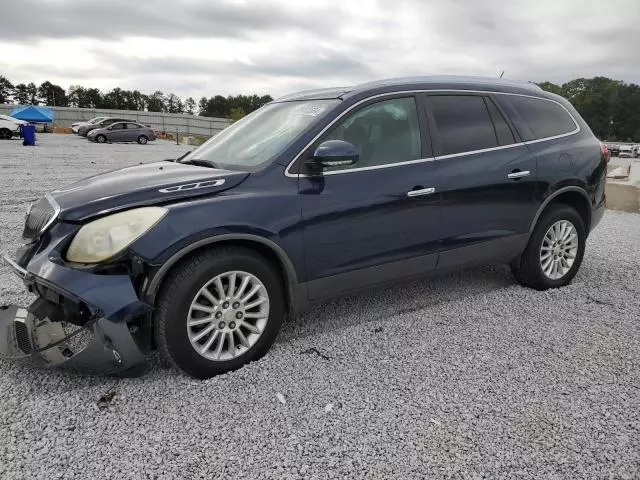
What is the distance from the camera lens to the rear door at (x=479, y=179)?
400cm

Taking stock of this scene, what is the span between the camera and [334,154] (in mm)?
3285

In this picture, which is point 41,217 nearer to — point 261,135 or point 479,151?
point 261,135

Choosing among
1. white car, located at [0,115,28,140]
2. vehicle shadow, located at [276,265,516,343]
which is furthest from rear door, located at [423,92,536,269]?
white car, located at [0,115,28,140]

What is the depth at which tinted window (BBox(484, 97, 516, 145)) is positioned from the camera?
437 centimetres

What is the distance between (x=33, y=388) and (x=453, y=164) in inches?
126

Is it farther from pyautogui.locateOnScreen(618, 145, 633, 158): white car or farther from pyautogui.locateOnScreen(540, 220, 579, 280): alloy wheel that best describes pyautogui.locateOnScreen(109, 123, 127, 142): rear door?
pyautogui.locateOnScreen(618, 145, 633, 158): white car

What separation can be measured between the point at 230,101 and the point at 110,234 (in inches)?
4266

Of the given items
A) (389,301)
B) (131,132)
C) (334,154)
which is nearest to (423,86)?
(334,154)

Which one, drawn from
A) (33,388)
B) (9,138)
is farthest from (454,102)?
(9,138)

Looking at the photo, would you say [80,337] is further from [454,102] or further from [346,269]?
[454,102]

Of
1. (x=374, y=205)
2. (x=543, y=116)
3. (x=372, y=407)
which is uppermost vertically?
(x=543, y=116)

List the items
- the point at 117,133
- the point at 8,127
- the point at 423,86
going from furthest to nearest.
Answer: the point at 117,133
the point at 8,127
the point at 423,86

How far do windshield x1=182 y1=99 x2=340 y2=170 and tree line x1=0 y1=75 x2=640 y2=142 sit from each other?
300 feet

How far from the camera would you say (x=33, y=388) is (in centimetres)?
296
